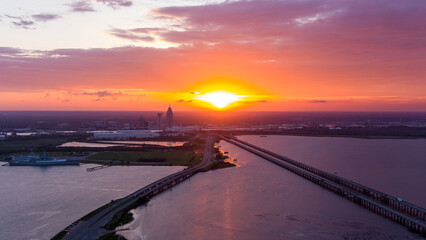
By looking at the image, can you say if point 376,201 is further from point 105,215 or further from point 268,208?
point 105,215

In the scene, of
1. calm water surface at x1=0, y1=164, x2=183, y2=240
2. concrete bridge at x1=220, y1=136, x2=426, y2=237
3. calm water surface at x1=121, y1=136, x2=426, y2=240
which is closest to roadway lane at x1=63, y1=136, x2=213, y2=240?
calm water surface at x1=121, y1=136, x2=426, y2=240

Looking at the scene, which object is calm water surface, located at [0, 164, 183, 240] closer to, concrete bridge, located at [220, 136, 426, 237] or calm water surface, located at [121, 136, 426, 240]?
calm water surface, located at [121, 136, 426, 240]

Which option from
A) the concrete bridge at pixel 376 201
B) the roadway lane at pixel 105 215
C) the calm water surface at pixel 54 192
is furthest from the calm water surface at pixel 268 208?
Result: the calm water surface at pixel 54 192

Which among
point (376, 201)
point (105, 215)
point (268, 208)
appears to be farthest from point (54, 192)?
point (376, 201)

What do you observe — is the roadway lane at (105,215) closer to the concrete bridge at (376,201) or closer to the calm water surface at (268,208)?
the calm water surface at (268,208)

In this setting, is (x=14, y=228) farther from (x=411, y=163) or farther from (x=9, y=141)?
(x=9, y=141)

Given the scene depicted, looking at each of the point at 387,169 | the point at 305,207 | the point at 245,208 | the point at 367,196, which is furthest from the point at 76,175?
the point at 387,169
